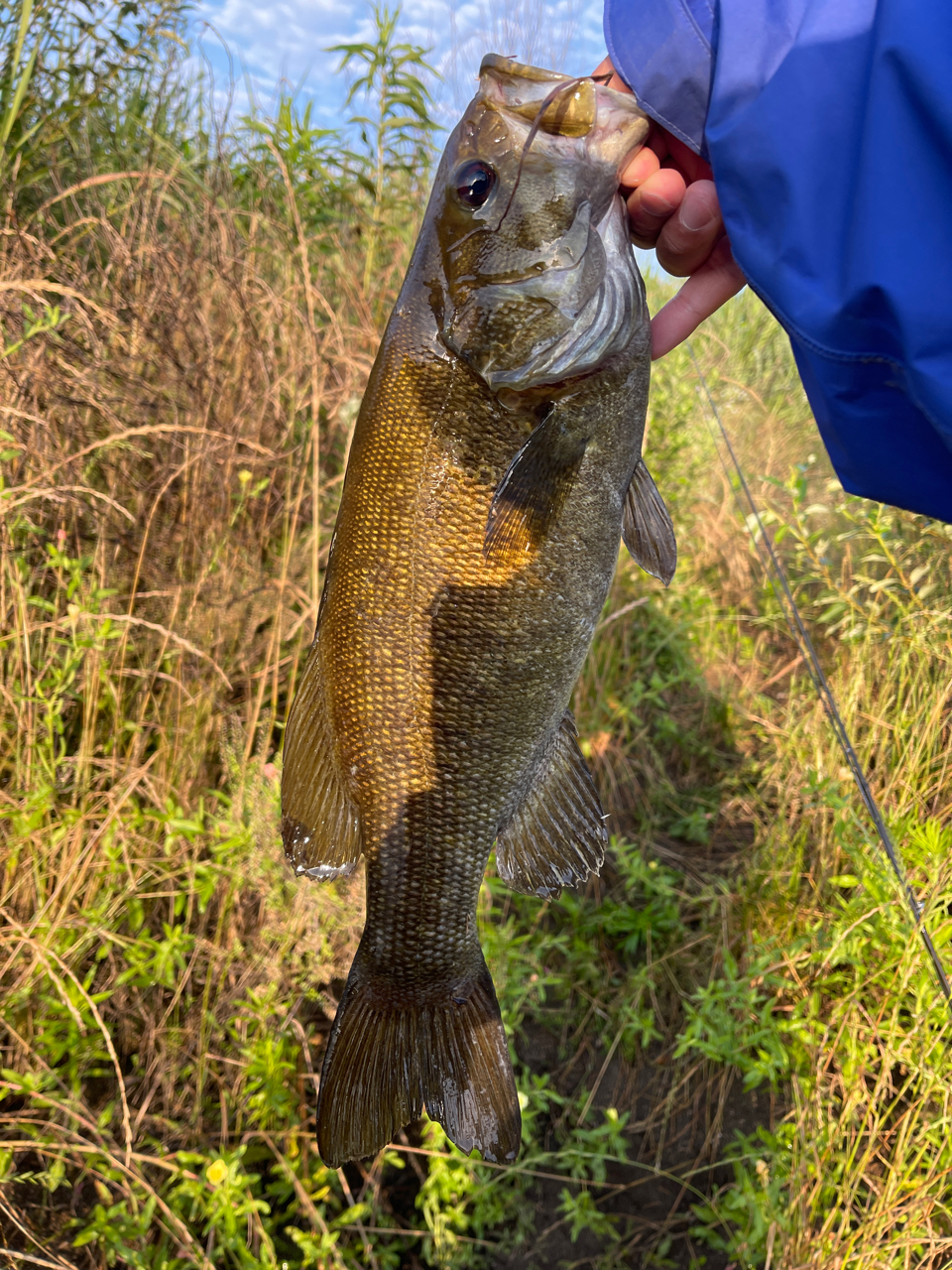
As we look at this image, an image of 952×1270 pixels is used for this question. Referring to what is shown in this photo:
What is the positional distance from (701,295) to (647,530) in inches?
20.1

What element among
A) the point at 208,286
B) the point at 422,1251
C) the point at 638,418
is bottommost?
the point at 422,1251

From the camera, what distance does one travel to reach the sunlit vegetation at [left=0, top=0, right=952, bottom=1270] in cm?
198

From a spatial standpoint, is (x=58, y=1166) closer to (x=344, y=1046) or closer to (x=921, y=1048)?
(x=344, y=1046)

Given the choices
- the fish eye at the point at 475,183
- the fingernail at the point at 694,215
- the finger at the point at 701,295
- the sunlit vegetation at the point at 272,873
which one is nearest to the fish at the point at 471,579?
the fish eye at the point at 475,183

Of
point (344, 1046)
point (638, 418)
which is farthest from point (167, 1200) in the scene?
point (638, 418)

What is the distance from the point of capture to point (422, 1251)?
229 cm

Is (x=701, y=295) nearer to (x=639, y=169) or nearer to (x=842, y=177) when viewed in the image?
(x=639, y=169)

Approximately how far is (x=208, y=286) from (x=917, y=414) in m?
2.64

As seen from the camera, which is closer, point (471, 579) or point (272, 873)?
point (471, 579)

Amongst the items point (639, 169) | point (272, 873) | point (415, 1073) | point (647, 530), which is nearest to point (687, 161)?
point (639, 169)

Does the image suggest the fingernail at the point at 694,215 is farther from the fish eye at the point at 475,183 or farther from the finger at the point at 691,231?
the fish eye at the point at 475,183

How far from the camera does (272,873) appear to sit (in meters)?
2.31

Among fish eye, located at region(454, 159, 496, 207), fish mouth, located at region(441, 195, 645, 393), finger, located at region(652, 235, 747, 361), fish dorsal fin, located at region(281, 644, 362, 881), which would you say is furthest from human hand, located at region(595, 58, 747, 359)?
fish dorsal fin, located at region(281, 644, 362, 881)

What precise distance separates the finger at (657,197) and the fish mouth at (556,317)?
0.11 metres
